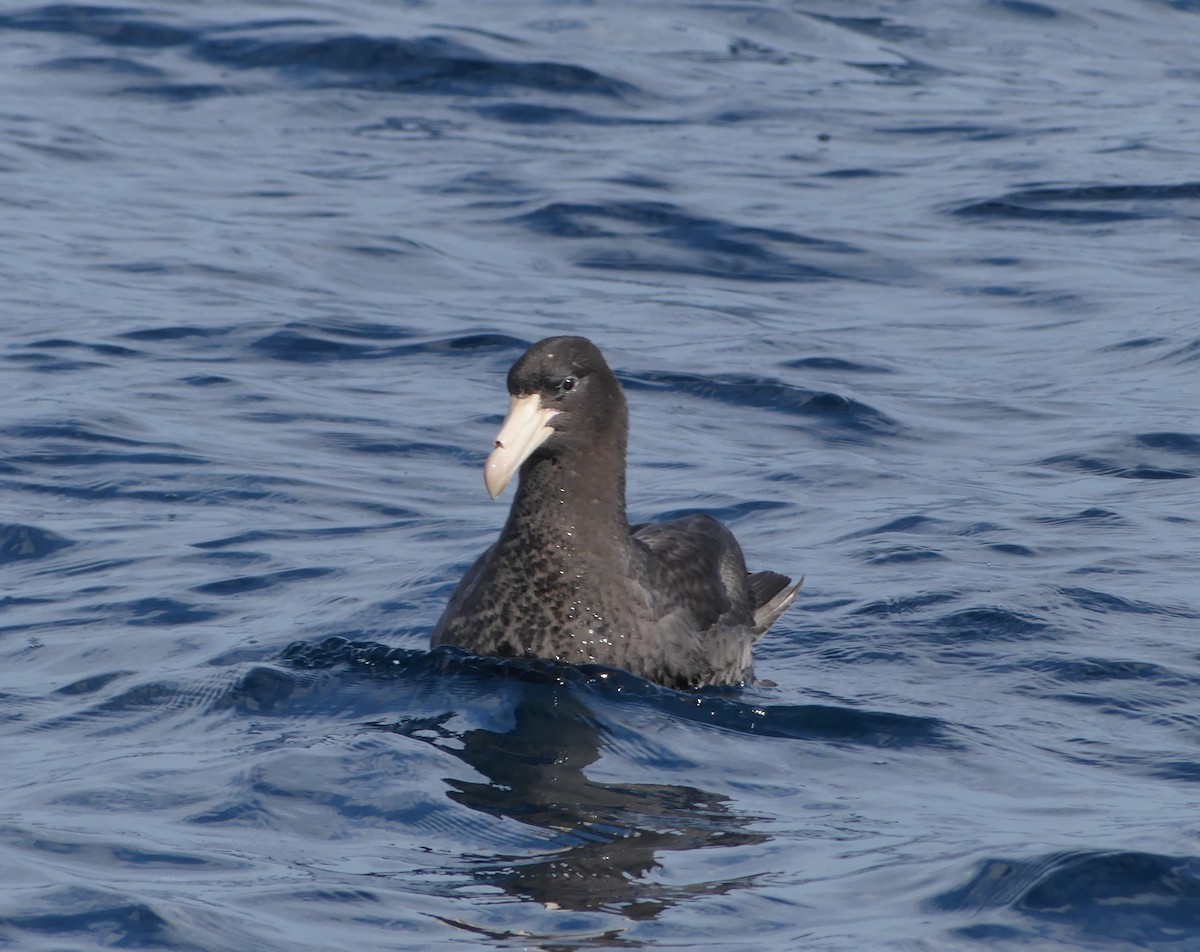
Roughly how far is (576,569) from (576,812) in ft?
5.23

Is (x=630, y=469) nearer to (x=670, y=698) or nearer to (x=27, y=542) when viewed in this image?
(x=27, y=542)

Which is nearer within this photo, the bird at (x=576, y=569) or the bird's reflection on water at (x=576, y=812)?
the bird's reflection on water at (x=576, y=812)

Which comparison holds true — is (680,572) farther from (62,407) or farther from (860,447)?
(62,407)

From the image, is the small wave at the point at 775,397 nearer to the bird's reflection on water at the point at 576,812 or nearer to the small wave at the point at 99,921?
the bird's reflection on water at the point at 576,812

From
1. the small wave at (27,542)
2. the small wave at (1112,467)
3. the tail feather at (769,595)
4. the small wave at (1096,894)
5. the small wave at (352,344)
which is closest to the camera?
the small wave at (1096,894)

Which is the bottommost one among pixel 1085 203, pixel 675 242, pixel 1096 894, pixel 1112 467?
pixel 1096 894

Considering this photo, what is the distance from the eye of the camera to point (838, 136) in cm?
1988

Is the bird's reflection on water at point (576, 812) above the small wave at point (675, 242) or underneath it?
underneath

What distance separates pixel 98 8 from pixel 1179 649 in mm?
17098

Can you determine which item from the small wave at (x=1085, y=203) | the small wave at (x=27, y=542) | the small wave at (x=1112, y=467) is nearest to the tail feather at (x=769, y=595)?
the small wave at (x=1112, y=467)

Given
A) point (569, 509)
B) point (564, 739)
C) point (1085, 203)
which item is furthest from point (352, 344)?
point (1085, 203)

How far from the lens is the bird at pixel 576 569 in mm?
7676

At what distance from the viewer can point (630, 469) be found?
11.4 meters

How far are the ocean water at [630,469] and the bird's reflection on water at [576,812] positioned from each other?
0.07ft
